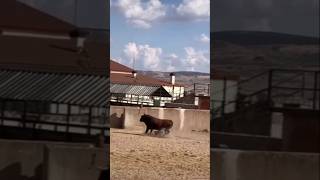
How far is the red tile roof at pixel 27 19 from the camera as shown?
3.66m

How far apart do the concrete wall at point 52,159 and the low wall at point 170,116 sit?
0.93ft

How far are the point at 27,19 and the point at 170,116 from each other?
128 centimetres

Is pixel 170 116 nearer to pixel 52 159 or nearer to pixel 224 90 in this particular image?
pixel 224 90

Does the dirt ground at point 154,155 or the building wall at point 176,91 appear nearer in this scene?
the dirt ground at point 154,155

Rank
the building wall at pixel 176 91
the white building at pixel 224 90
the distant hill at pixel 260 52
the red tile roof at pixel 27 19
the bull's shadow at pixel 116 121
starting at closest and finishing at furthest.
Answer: the distant hill at pixel 260 52 → the white building at pixel 224 90 → the red tile roof at pixel 27 19 → the bull's shadow at pixel 116 121 → the building wall at pixel 176 91

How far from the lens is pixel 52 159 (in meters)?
3.77

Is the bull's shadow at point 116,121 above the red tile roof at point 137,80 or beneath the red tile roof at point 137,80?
beneath

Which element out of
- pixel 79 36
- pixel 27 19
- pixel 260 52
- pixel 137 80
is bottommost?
pixel 137 80

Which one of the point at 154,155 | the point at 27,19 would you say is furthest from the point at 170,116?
the point at 27,19

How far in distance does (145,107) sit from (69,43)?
0.81 metres

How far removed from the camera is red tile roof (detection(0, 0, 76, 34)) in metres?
3.66

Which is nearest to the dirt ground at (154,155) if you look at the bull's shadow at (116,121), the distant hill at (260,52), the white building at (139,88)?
the bull's shadow at (116,121)

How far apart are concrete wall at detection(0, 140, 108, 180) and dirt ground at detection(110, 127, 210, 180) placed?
188 millimetres

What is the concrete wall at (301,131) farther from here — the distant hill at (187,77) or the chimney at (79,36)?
the chimney at (79,36)
